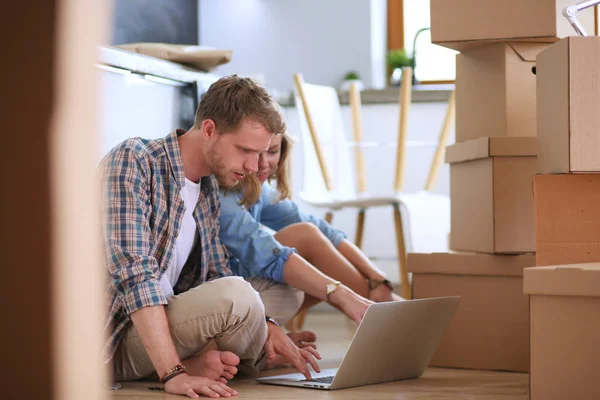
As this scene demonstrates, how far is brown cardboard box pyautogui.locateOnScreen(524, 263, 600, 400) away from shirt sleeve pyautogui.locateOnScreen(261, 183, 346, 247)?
95 centimetres

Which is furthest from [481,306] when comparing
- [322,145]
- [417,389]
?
[322,145]

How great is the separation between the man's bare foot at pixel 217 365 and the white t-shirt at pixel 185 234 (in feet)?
0.47

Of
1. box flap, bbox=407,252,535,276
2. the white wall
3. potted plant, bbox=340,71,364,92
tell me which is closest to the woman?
box flap, bbox=407,252,535,276

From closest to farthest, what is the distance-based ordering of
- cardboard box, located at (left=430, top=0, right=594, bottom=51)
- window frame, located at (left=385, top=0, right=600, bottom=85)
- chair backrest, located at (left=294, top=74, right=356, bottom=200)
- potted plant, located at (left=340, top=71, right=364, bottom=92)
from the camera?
cardboard box, located at (left=430, top=0, right=594, bottom=51), chair backrest, located at (left=294, top=74, right=356, bottom=200), potted plant, located at (left=340, top=71, right=364, bottom=92), window frame, located at (left=385, top=0, right=600, bottom=85)

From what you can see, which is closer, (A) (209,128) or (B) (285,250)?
(A) (209,128)

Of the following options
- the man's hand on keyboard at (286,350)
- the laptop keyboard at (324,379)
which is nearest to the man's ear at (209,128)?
the man's hand on keyboard at (286,350)

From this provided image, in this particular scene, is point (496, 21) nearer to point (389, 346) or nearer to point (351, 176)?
point (389, 346)

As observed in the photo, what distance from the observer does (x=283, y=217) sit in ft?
7.34

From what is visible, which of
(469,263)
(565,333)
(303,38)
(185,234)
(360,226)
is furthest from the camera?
(303,38)

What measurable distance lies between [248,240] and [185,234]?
209 millimetres

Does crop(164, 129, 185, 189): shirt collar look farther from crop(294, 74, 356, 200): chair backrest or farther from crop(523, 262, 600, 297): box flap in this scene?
crop(294, 74, 356, 200): chair backrest

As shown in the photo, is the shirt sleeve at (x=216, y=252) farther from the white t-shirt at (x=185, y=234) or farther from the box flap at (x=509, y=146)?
the box flap at (x=509, y=146)

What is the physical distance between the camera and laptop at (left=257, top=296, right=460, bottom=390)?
152cm

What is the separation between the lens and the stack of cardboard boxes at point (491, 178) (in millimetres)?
1796
